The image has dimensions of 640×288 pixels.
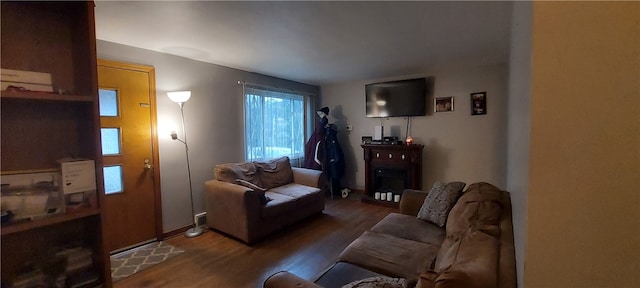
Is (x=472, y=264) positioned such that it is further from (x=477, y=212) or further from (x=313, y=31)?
(x=313, y=31)

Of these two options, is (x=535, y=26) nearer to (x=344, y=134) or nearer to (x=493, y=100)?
(x=493, y=100)

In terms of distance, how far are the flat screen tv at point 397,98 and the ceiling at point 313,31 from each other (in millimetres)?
610

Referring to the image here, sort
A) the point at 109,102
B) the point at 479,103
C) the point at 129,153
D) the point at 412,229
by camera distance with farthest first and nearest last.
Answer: the point at 479,103
the point at 129,153
the point at 109,102
the point at 412,229

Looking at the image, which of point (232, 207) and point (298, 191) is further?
point (298, 191)

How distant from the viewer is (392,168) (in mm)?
4266

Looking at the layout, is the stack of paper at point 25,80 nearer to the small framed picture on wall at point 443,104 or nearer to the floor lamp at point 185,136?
the floor lamp at point 185,136

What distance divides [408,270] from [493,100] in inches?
123

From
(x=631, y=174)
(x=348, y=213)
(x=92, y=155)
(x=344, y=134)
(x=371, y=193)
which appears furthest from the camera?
(x=344, y=134)

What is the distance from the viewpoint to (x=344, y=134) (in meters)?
5.07

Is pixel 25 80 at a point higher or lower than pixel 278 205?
higher

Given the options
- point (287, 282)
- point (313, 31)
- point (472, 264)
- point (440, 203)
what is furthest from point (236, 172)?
point (472, 264)

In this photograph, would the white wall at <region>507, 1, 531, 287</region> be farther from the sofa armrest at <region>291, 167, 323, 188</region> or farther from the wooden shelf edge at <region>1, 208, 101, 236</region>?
the sofa armrest at <region>291, 167, 323, 188</region>

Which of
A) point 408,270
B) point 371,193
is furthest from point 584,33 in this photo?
point 371,193

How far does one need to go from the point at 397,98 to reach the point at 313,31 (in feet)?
7.77
